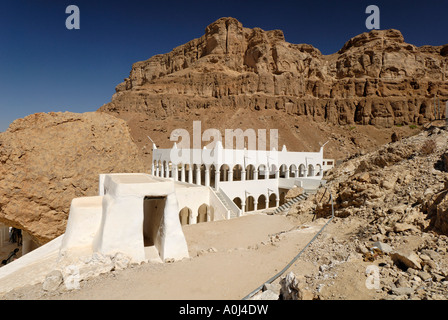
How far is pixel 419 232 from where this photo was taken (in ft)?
20.4

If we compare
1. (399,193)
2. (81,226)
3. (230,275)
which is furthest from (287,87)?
(230,275)

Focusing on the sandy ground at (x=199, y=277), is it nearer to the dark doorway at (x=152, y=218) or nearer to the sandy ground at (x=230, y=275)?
the sandy ground at (x=230, y=275)

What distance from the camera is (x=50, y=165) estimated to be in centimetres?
1212

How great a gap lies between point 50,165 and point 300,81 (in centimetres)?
6224

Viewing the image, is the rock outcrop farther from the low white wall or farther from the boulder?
the low white wall

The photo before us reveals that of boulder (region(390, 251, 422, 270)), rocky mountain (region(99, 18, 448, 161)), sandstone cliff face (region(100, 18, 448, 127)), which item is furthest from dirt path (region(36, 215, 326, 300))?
sandstone cliff face (region(100, 18, 448, 127))

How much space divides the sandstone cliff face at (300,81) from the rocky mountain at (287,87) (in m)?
0.22

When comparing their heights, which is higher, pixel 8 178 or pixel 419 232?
pixel 8 178

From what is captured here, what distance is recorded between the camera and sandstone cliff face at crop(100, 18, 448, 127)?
59.2m

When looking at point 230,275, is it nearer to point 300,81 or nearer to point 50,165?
point 50,165
